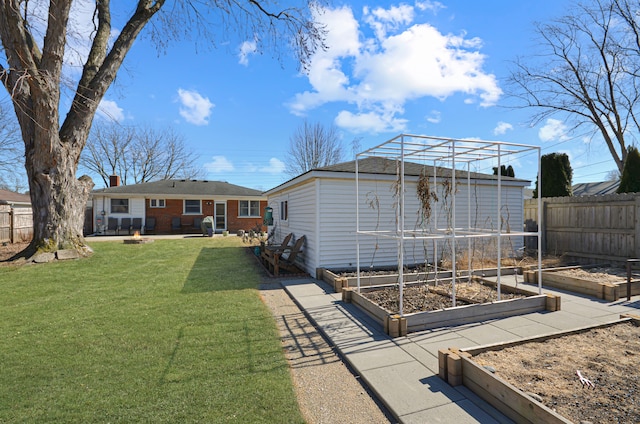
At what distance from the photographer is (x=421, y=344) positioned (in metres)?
3.81

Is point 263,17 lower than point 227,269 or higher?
higher

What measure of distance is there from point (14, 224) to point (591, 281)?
69.9 feet

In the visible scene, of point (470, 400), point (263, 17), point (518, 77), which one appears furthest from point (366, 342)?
point (518, 77)

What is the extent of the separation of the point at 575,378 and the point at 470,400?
101cm

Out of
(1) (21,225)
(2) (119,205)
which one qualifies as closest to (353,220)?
(1) (21,225)

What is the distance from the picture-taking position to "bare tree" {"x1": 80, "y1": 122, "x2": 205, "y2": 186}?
105ft

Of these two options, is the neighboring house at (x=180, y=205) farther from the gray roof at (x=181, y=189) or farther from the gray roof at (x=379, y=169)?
the gray roof at (x=379, y=169)

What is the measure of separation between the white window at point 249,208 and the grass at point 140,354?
15016mm

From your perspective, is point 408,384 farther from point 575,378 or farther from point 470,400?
point 575,378

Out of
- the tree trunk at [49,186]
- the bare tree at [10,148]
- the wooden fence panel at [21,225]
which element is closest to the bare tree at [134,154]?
the bare tree at [10,148]

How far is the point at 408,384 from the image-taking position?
114 inches

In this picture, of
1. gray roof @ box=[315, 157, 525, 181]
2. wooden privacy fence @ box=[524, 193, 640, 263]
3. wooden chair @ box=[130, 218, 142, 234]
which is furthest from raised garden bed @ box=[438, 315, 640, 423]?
wooden chair @ box=[130, 218, 142, 234]

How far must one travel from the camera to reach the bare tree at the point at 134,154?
105 feet

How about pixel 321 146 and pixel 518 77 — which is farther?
pixel 321 146
